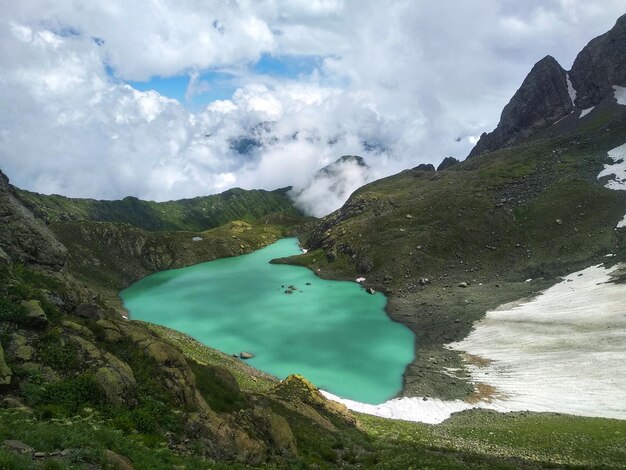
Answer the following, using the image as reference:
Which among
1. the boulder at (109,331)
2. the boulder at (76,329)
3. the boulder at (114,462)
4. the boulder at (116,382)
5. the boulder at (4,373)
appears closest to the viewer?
the boulder at (114,462)

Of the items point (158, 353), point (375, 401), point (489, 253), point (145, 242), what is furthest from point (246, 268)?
point (158, 353)

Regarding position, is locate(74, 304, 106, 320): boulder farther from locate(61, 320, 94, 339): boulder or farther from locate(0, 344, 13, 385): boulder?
locate(0, 344, 13, 385): boulder

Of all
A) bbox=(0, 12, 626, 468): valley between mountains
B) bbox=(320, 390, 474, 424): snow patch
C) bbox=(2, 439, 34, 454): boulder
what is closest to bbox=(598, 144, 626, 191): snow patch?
bbox=(0, 12, 626, 468): valley between mountains

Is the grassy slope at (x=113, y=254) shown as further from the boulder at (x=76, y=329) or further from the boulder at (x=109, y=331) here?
the boulder at (x=76, y=329)

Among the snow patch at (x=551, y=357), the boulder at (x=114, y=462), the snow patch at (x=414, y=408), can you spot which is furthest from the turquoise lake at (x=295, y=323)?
the boulder at (x=114, y=462)

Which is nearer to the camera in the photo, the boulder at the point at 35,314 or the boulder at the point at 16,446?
the boulder at the point at 16,446

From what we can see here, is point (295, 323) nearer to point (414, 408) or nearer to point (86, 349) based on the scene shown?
point (414, 408)

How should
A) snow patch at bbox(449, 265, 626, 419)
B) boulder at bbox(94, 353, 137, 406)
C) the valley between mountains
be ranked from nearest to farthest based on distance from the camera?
the valley between mountains < boulder at bbox(94, 353, 137, 406) < snow patch at bbox(449, 265, 626, 419)
